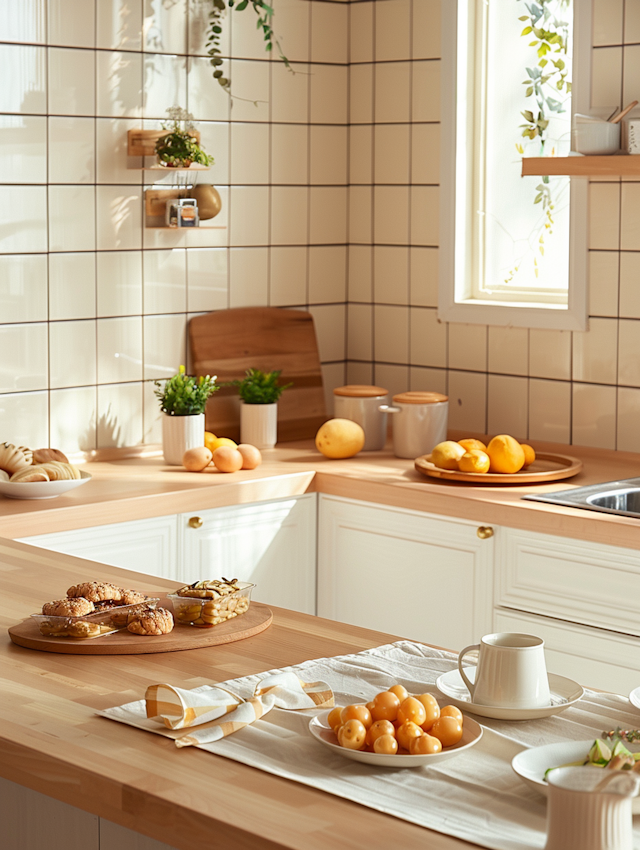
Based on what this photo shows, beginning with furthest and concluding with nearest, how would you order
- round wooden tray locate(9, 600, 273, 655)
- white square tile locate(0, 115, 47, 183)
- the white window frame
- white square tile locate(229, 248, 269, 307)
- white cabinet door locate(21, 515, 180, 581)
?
white square tile locate(229, 248, 269, 307), the white window frame, white square tile locate(0, 115, 47, 183), white cabinet door locate(21, 515, 180, 581), round wooden tray locate(9, 600, 273, 655)

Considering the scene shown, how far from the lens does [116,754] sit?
4.12 feet

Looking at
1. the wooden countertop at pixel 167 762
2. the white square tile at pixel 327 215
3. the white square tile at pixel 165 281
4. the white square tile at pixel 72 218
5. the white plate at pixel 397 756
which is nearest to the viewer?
the wooden countertop at pixel 167 762

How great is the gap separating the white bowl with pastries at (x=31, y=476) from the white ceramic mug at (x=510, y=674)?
5.14 ft

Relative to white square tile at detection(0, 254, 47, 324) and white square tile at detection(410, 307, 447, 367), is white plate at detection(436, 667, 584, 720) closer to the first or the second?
white square tile at detection(0, 254, 47, 324)

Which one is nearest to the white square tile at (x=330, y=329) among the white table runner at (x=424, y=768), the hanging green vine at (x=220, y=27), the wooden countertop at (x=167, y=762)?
the hanging green vine at (x=220, y=27)

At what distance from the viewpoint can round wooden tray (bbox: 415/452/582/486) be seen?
9.59ft

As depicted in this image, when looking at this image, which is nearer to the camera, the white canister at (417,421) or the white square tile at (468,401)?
the white canister at (417,421)

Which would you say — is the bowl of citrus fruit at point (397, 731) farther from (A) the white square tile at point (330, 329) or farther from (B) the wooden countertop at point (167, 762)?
(A) the white square tile at point (330, 329)

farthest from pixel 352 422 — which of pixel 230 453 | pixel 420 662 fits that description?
pixel 420 662

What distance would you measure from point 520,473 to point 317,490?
52 centimetres

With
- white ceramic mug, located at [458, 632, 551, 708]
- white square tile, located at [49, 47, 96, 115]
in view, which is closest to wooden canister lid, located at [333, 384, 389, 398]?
white square tile, located at [49, 47, 96, 115]

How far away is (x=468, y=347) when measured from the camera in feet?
11.6

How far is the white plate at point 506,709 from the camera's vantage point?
134cm

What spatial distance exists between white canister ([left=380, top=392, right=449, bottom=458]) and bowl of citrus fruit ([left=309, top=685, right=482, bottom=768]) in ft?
6.48
